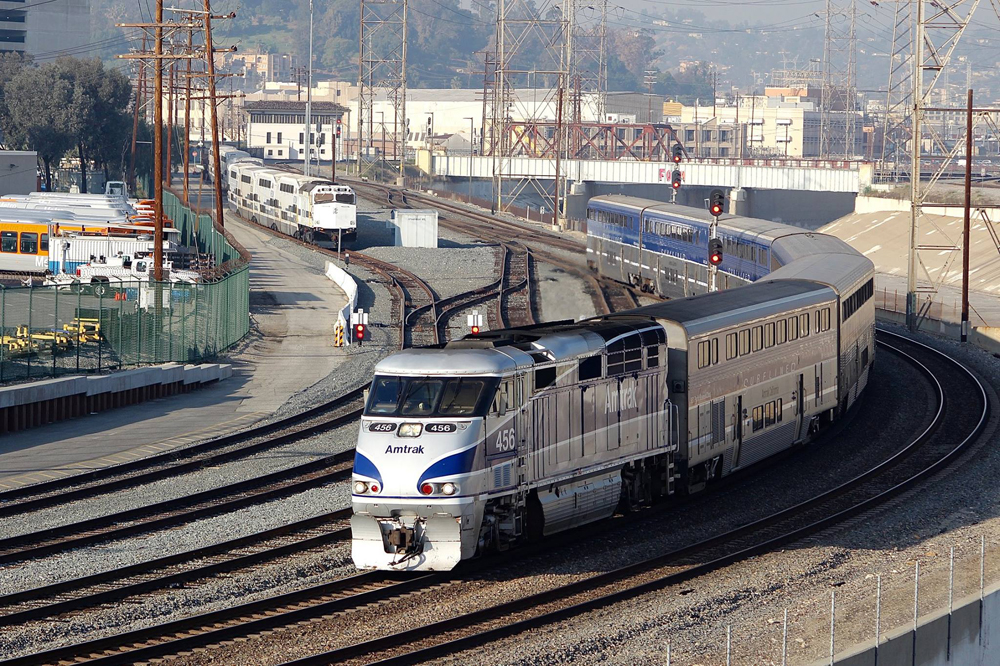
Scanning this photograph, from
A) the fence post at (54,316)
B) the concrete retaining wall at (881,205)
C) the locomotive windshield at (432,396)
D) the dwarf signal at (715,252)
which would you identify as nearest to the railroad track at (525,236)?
the dwarf signal at (715,252)

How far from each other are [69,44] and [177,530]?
18998cm

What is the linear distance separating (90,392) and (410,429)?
729 inches

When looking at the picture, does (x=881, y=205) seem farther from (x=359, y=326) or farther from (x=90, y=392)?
(x=90, y=392)

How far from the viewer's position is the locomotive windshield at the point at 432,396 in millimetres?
18594

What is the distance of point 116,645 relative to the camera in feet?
52.7

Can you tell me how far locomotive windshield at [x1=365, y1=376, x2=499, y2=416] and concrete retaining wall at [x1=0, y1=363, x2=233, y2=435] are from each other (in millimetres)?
16087

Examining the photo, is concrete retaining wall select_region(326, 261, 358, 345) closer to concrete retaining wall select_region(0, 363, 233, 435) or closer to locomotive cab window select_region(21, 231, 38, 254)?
concrete retaining wall select_region(0, 363, 233, 435)

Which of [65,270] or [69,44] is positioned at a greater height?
[69,44]

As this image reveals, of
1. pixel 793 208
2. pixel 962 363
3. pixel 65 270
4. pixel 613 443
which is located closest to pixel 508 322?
pixel 962 363

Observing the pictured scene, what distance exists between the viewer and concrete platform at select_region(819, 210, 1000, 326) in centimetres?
6662

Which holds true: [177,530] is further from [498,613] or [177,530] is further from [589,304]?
[589,304]

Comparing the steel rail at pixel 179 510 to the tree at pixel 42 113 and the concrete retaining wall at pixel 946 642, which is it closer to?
the concrete retaining wall at pixel 946 642

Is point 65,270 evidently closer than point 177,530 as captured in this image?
No

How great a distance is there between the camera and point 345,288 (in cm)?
5753
